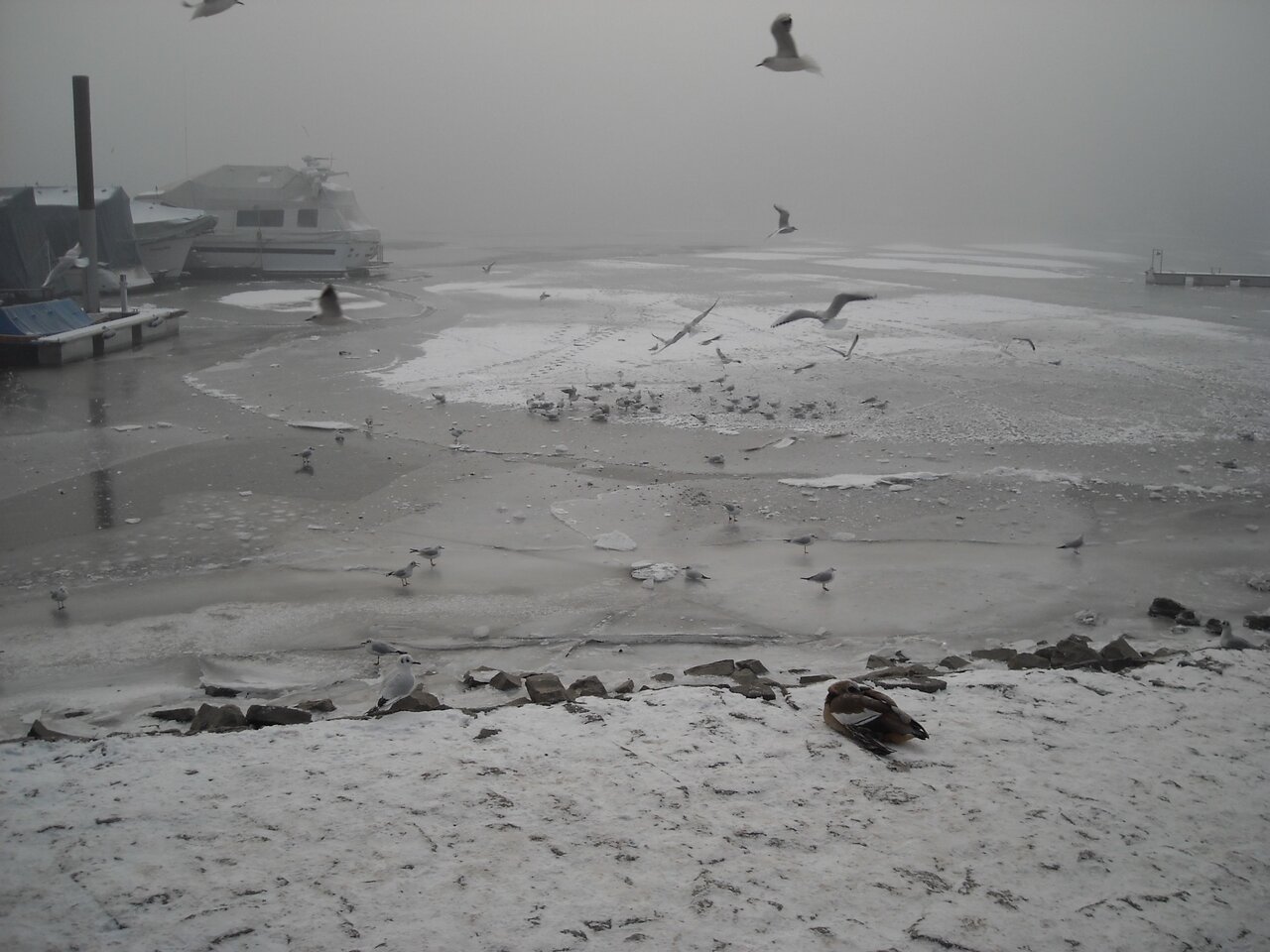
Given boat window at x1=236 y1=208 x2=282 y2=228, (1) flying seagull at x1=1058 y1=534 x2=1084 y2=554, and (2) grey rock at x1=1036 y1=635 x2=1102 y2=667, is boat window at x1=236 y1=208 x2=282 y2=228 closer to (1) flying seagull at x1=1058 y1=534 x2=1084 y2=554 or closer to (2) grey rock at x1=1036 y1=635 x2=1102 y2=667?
(1) flying seagull at x1=1058 y1=534 x2=1084 y2=554

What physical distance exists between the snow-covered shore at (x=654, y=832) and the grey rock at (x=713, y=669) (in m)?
0.53

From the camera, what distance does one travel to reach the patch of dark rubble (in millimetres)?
4566

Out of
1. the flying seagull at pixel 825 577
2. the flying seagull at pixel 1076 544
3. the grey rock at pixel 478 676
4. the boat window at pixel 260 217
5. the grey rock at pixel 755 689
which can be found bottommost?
the grey rock at pixel 478 676

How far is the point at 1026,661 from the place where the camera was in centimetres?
554

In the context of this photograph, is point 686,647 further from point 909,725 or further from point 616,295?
point 616,295

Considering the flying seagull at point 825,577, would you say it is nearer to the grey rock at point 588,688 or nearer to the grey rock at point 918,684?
the grey rock at point 918,684

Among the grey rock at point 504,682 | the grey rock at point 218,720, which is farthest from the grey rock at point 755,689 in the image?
the grey rock at point 218,720

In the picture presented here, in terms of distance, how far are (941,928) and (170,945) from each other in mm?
2392

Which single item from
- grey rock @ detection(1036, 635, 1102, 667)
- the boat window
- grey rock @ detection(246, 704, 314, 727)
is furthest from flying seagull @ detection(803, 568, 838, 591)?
the boat window

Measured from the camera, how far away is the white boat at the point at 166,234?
25328 millimetres

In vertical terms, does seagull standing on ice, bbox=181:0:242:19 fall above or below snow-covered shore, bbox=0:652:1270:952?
above

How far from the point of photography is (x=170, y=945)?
2994 millimetres

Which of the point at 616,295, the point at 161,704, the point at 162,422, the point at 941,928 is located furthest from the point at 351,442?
the point at 616,295

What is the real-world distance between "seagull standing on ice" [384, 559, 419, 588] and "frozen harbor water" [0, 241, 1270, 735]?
72mm
